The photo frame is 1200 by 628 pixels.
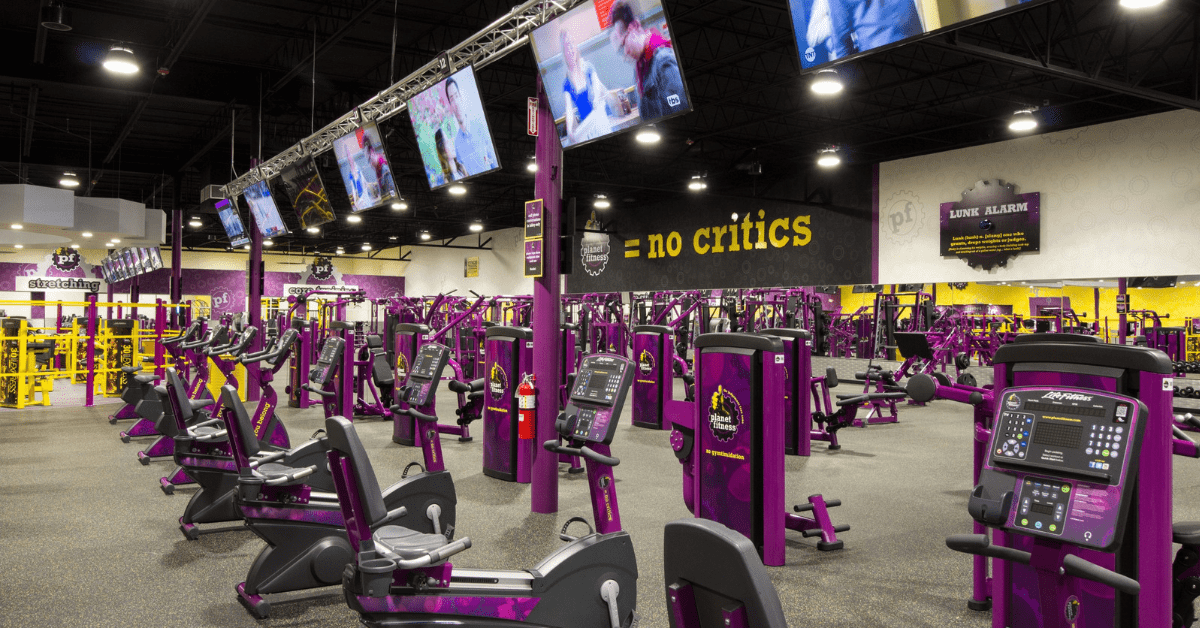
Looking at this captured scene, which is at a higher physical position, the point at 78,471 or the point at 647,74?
the point at 647,74

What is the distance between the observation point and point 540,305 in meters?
5.66

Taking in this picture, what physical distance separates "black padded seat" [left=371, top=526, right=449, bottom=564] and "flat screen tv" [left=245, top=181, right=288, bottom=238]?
9187 millimetres

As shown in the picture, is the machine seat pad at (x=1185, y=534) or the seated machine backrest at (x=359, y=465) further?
the seated machine backrest at (x=359, y=465)

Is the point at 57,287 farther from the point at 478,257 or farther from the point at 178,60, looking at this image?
the point at 178,60

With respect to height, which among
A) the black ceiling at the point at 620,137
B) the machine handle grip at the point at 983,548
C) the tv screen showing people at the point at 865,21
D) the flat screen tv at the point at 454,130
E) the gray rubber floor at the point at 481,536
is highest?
the black ceiling at the point at 620,137

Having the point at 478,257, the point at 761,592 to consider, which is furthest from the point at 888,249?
the point at 478,257

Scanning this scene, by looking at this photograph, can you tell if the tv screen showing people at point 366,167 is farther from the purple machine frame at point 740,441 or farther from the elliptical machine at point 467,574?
the elliptical machine at point 467,574

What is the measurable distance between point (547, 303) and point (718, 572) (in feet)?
14.6

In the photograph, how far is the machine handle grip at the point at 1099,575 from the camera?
168cm

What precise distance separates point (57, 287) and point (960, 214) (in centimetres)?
2793

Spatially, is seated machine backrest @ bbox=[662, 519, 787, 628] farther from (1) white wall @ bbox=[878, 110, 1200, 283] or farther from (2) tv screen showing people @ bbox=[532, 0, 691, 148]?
(1) white wall @ bbox=[878, 110, 1200, 283]

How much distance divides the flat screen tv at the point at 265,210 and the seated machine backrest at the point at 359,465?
31.3 feet

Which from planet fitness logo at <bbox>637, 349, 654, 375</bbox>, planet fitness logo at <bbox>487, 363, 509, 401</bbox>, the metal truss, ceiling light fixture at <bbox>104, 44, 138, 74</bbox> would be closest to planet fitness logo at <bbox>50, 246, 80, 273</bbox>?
the metal truss

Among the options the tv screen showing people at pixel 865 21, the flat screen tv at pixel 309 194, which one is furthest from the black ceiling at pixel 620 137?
the tv screen showing people at pixel 865 21
